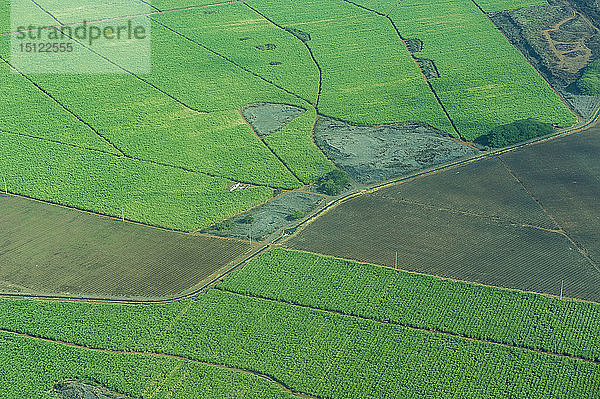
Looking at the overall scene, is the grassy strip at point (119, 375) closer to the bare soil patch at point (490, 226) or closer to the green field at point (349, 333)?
the green field at point (349, 333)

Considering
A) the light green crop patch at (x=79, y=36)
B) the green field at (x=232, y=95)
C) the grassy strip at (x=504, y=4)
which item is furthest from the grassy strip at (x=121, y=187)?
the grassy strip at (x=504, y=4)

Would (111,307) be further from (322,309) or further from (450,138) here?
(450,138)

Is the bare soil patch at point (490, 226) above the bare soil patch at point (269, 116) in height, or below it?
below

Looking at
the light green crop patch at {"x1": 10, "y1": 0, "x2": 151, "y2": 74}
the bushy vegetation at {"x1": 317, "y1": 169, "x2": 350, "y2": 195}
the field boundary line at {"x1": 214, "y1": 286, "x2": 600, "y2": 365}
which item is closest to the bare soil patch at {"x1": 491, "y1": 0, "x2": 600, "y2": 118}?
the bushy vegetation at {"x1": 317, "y1": 169, "x2": 350, "y2": 195}

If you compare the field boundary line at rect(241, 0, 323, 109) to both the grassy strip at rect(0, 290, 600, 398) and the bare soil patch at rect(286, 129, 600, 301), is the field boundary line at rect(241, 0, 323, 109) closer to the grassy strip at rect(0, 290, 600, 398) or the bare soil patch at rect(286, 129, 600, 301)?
the bare soil patch at rect(286, 129, 600, 301)

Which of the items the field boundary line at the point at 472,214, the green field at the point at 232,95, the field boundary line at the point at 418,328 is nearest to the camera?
the field boundary line at the point at 418,328

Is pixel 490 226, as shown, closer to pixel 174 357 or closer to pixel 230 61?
pixel 174 357

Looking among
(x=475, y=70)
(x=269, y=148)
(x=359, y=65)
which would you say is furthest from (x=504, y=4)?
(x=269, y=148)
